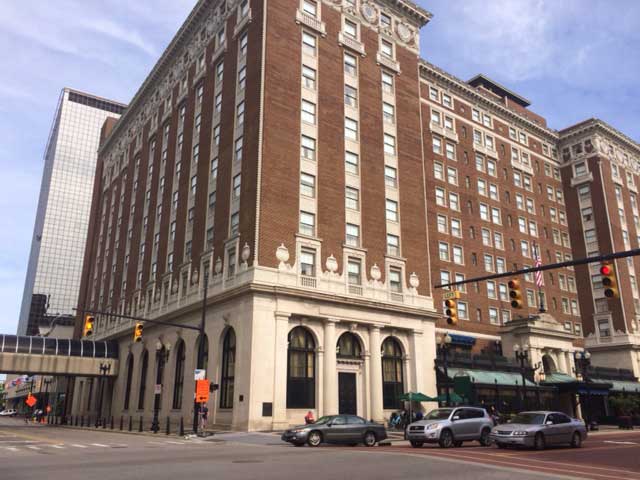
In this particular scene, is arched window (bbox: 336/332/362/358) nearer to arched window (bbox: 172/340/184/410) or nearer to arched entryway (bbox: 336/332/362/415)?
arched entryway (bbox: 336/332/362/415)

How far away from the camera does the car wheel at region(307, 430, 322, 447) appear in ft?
86.8

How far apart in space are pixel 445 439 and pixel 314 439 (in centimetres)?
606

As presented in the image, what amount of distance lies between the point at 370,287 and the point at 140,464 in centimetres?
3034

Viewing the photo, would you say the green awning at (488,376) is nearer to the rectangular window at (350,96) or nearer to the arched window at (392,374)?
the arched window at (392,374)

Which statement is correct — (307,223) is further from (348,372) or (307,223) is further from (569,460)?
(569,460)

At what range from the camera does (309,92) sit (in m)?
47.4

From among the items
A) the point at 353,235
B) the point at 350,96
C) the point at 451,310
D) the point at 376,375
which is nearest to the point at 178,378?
the point at 376,375

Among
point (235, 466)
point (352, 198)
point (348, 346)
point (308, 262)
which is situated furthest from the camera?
point (352, 198)

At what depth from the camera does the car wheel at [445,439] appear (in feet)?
81.6

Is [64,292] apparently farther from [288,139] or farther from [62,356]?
[288,139]

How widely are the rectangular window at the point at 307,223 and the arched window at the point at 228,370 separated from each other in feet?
30.6

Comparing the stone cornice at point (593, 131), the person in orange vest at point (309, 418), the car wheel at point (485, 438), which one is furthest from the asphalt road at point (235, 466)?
the stone cornice at point (593, 131)

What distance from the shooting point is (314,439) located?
26.5 metres

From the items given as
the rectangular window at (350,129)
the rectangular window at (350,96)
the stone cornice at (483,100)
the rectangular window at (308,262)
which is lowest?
the rectangular window at (308,262)
